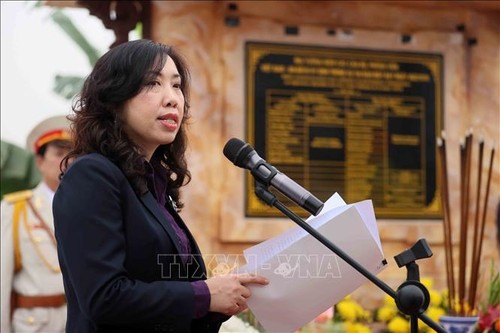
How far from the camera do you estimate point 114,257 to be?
1.88 meters

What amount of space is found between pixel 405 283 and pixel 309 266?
240 millimetres

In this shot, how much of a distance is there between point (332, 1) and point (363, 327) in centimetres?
227

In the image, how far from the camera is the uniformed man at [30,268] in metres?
4.45

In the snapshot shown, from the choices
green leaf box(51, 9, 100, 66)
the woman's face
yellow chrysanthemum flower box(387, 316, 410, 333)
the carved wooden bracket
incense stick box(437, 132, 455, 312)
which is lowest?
yellow chrysanthemum flower box(387, 316, 410, 333)

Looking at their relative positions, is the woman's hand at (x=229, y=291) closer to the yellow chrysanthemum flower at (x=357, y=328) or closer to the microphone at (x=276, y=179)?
the microphone at (x=276, y=179)

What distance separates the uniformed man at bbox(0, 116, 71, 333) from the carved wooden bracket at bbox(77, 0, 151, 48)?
1.02 meters

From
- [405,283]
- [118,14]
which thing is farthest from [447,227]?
[405,283]

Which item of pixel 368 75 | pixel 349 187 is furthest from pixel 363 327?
pixel 368 75

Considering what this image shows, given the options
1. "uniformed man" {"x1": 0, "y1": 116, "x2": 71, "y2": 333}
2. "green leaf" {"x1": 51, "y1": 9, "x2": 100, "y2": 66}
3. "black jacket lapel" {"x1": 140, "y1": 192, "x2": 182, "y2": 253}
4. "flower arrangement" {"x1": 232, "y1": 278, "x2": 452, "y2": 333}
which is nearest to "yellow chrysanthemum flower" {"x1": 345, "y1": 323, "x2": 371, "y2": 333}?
"flower arrangement" {"x1": 232, "y1": 278, "x2": 452, "y2": 333}

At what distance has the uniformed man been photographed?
445cm

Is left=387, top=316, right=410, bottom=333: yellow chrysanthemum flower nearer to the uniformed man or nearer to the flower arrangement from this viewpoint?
the flower arrangement

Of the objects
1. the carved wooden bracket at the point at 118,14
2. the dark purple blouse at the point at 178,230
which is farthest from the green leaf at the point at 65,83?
the dark purple blouse at the point at 178,230

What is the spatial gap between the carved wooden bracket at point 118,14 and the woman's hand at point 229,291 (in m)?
3.67

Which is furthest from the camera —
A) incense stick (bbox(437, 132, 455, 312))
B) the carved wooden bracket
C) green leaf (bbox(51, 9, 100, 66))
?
green leaf (bbox(51, 9, 100, 66))
